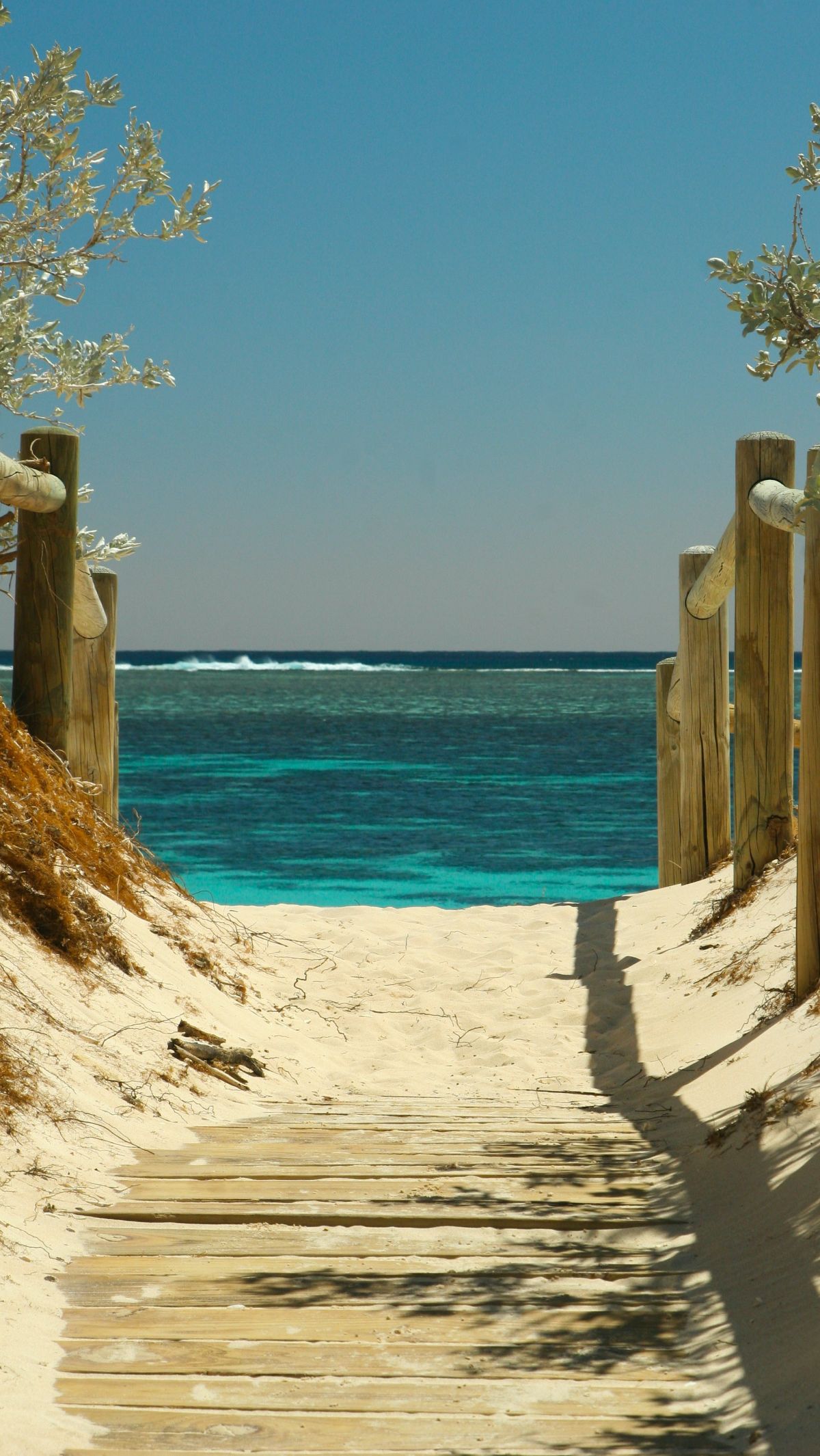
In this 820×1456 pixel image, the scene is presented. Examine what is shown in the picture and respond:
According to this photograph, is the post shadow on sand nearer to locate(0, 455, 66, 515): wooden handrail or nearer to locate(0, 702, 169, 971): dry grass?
locate(0, 702, 169, 971): dry grass

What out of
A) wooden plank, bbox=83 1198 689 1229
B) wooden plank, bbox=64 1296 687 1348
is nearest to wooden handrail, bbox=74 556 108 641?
wooden plank, bbox=83 1198 689 1229

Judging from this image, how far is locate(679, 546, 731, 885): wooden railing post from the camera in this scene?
730 cm

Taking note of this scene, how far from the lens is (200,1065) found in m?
4.54

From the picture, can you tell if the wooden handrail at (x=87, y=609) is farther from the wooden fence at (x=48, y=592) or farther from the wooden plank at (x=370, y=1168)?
the wooden plank at (x=370, y=1168)

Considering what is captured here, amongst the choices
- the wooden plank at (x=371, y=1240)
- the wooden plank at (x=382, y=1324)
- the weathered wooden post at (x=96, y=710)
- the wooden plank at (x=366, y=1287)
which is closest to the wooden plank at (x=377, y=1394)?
the wooden plank at (x=382, y=1324)

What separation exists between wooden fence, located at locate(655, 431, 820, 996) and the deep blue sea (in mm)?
6866

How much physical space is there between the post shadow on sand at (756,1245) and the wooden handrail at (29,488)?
3392mm

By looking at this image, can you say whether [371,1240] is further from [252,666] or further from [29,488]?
[252,666]

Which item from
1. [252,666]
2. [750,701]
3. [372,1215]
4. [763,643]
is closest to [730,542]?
[763,643]

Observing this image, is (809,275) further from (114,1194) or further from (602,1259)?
(114,1194)

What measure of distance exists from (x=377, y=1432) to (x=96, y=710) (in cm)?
531

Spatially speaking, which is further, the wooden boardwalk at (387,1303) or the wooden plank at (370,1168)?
the wooden plank at (370,1168)

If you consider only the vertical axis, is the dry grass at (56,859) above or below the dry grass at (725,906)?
above

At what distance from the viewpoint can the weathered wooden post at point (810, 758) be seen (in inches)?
164
